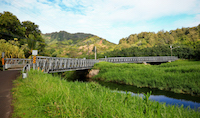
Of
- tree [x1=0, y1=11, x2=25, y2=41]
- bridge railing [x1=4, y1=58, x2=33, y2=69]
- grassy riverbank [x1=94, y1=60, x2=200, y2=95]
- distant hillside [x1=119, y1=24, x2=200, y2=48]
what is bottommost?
grassy riverbank [x1=94, y1=60, x2=200, y2=95]

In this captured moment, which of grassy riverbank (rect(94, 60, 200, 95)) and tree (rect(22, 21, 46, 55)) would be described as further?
tree (rect(22, 21, 46, 55))

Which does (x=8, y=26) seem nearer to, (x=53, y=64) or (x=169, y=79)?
(x=53, y=64)

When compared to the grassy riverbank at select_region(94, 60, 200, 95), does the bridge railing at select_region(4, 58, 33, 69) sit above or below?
above

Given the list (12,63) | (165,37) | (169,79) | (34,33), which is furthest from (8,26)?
(165,37)

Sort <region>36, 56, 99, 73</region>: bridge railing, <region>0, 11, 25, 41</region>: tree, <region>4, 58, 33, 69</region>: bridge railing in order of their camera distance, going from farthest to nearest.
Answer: <region>0, 11, 25, 41</region>: tree, <region>4, 58, 33, 69</region>: bridge railing, <region>36, 56, 99, 73</region>: bridge railing

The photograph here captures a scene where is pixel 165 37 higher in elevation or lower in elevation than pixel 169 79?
higher

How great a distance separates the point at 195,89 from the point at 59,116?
1556 cm

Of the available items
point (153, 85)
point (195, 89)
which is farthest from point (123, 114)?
point (153, 85)

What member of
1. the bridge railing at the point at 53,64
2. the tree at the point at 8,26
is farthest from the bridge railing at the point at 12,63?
the tree at the point at 8,26

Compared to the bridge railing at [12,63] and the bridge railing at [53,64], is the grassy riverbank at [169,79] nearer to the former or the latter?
the bridge railing at [53,64]

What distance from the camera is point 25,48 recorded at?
37312mm

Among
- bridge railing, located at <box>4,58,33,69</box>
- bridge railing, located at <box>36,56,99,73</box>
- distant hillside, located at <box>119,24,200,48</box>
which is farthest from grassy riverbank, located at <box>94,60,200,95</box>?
distant hillside, located at <box>119,24,200,48</box>

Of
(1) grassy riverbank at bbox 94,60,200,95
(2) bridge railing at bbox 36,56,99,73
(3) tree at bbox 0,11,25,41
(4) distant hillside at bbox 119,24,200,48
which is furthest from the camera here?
(4) distant hillside at bbox 119,24,200,48

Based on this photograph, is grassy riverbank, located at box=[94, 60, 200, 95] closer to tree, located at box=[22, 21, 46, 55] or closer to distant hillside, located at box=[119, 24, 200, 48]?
tree, located at box=[22, 21, 46, 55]
